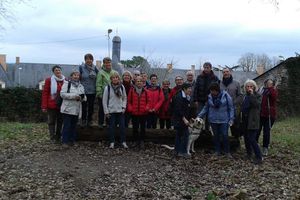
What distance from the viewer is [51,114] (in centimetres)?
1012

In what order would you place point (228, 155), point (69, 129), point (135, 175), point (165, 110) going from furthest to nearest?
1. point (165, 110)
2. point (69, 129)
3. point (228, 155)
4. point (135, 175)

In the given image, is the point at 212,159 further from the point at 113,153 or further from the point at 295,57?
the point at 295,57

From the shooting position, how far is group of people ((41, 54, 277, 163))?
9.34 m

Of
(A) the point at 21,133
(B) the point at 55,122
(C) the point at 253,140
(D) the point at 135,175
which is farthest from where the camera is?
(A) the point at 21,133

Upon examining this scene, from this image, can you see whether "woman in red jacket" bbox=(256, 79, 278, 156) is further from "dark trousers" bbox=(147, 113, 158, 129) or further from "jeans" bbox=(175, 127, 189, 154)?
"dark trousers" bbox=(147, 113, 158, 129)

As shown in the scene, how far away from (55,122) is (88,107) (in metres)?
0.93

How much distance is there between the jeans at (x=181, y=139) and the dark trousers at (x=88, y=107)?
2103 mm

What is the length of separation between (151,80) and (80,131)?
A: 6.79 feet

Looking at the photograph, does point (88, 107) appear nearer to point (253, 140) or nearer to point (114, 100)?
point (114, 100)

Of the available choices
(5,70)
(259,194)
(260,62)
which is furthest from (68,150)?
(260,62)

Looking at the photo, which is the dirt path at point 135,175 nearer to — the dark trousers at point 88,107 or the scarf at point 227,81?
the dark trousers at point 88,107

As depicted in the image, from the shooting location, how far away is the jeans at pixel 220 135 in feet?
30.9

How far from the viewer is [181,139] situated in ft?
31.0

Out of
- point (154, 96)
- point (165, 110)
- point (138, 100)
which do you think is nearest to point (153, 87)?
point (154, 96)
